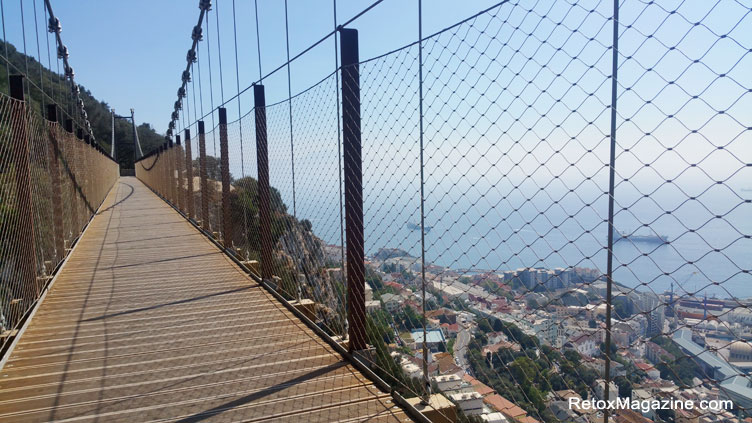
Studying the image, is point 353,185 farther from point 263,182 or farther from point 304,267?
point 263,182

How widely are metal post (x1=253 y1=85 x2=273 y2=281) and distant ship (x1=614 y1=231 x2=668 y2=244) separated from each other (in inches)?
116

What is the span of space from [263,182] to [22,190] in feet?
4.44

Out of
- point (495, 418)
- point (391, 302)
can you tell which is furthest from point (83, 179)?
point (495, 418)

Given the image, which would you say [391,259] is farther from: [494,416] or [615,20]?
[615,20]

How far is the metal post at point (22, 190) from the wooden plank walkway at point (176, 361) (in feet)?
0.94

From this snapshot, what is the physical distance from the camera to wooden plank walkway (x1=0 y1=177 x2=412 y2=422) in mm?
1824

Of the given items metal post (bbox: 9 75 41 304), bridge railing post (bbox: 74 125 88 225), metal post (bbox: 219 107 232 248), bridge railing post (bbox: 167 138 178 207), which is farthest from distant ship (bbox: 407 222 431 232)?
bridge railing post (bbox: 167 138 178 207)

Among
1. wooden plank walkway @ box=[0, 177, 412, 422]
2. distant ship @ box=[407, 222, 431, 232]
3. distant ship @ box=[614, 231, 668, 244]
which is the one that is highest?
distant ship @ box=[614, 231, 668, 244]

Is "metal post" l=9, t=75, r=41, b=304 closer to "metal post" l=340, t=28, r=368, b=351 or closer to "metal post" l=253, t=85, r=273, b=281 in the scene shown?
"metal post" l=253, t=85, r=273, b=281

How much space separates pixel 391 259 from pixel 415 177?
45 centimetres

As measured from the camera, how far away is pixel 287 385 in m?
2.02

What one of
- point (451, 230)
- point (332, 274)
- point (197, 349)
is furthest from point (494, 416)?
point (197, 349)

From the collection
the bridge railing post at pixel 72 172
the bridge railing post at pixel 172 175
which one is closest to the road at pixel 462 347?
the bridge railing post at pixel 72 172

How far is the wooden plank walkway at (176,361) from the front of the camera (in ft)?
5.98
